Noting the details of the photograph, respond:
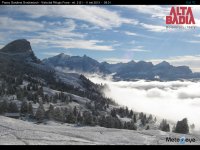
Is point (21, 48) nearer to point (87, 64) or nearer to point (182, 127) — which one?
point (87, 64)

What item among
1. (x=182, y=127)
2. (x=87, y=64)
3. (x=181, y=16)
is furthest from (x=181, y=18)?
(x=87, y=64)

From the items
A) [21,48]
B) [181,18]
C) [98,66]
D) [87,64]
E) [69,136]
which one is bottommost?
[21,48]

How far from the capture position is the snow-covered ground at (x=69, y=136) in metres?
7.32

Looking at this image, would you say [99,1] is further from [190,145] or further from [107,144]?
[190,145]

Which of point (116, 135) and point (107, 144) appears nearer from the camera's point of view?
point (107, 144)

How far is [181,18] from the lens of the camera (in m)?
8.20

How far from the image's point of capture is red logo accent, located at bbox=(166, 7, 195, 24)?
26.2ft

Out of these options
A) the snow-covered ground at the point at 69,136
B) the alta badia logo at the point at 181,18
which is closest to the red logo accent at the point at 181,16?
the alta badia logo at the point at 181,18

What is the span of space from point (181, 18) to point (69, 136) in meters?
4.27

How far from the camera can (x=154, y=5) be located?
7.96m

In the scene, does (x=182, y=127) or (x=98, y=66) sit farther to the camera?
(x=98, y=66)

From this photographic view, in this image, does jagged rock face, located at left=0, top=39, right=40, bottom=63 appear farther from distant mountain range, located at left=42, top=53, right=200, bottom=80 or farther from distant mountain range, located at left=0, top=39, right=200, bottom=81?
distant mountain range, located at left=42, top=53, right=200, bottom=80
